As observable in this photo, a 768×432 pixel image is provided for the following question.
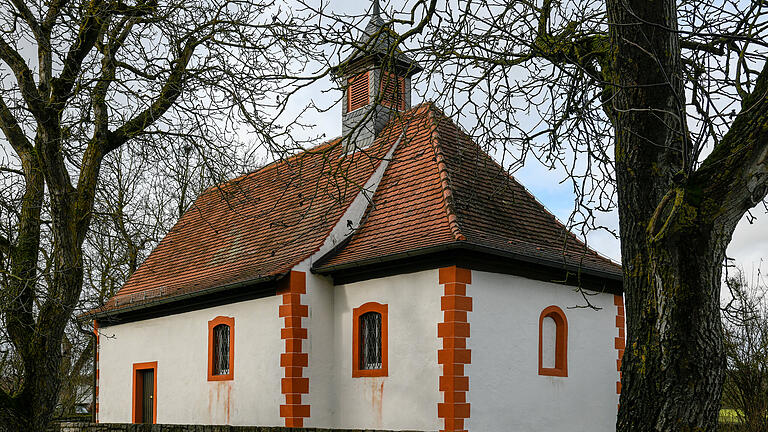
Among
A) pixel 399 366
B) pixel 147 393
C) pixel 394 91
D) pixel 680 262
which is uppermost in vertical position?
pixel 394 91

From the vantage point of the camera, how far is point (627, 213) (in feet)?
18.2

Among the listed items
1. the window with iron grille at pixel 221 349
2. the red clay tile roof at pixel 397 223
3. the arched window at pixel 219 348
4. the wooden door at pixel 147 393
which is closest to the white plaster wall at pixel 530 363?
the red clay tile roof at pixel 397 223

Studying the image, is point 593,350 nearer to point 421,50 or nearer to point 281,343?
point 281,343

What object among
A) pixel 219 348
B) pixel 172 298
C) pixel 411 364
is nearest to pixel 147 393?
pixel 172 298

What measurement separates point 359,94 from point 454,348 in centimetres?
805

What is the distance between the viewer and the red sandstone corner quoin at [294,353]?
13625 millimetres

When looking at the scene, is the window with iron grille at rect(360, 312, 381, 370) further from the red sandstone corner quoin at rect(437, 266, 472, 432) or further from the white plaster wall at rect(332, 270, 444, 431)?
the red sandstone corner quoin at rect(437, 266, 472, 432)

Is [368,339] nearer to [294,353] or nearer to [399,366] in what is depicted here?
[399,366]

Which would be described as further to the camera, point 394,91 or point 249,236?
point 249,236

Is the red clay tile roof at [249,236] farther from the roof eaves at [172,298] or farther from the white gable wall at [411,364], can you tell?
the white gable wall at [411,364]

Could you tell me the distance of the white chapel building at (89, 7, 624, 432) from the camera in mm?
12305

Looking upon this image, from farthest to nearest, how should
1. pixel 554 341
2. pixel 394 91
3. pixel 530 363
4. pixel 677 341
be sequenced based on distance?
1. pixel 554 341
2. pixel 530 363
3. pixel 394 91
4. pixel 677 341

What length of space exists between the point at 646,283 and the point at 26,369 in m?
7.16

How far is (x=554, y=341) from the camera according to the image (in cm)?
1375
